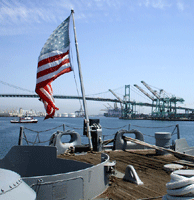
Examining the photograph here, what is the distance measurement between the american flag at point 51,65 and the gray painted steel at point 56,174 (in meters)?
3.02

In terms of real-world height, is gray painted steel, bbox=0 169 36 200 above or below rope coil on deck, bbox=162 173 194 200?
above

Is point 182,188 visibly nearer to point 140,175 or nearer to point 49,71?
point 140,175

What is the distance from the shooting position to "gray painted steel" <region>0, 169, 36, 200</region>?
1.90m

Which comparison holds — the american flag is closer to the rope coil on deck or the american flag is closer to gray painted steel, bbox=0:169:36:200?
gray painted steel, bbox=0:169:36:200

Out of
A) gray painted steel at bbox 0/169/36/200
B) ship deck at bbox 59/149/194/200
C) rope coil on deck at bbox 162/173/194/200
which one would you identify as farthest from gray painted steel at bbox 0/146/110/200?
rope coil on deck at bbox 162/173/194/200

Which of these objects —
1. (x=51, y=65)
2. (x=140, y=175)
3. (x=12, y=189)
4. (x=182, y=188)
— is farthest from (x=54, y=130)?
(x=12, y=189)

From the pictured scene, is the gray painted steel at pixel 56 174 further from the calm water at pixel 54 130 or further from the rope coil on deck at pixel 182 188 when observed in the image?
the calm water at pixel 54 130

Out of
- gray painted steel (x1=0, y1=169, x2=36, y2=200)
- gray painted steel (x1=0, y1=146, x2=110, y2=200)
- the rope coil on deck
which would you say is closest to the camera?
gray painted steel (x1=0, y1=169, x2=36, y2=200)

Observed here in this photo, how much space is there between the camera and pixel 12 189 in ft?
6.50

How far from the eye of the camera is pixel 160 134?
318 inches

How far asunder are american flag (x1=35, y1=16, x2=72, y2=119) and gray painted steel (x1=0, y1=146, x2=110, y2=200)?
302 centimetres

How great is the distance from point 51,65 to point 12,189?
6.45m

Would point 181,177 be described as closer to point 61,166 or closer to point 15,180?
point 15,180

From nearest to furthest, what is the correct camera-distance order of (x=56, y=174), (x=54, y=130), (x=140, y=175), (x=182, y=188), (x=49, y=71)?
(x=182, y=188), (x=56, y=174), (x=140, y=175), (x=49, y=71), (x=54, y=130)
